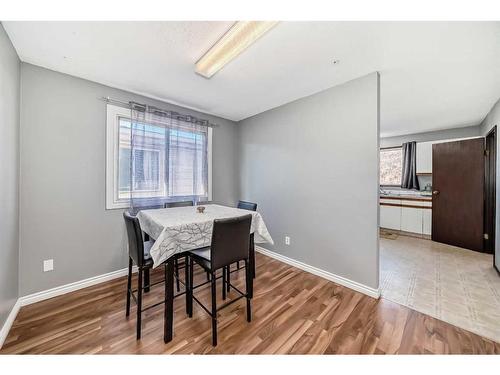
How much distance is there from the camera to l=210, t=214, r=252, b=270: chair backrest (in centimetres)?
149

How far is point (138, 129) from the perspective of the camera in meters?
2.56

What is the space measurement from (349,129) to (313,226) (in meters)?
1.29

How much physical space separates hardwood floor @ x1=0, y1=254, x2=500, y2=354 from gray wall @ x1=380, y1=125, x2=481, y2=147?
168 inches

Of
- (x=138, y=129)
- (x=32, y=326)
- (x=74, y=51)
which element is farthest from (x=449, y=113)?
(x=32, y=326)

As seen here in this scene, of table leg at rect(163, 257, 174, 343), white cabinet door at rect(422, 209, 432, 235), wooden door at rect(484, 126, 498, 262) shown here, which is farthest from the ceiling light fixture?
white cabinet door at rect(422, 209, 432, 235)

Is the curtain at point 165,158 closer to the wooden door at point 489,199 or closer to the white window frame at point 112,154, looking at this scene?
the white window frame at point 112,154

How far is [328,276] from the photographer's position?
8.14 ft

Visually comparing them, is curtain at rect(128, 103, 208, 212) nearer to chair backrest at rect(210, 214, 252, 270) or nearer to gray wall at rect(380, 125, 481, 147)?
chair backrest at rect(210, 214, 252, 270)

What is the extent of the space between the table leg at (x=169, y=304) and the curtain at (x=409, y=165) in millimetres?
5412

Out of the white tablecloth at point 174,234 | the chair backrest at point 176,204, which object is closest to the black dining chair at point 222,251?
the white tablecloth at point 174,234

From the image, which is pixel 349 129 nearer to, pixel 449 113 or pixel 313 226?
pixel 313 226

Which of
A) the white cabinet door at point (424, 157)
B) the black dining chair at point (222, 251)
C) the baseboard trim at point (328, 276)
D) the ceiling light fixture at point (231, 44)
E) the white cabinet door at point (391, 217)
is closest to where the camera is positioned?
the ceiling light fixture at point (231, 44)

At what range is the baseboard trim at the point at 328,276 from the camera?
83.4 inches

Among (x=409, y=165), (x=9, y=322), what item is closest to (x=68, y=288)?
(x=9, y=322)
